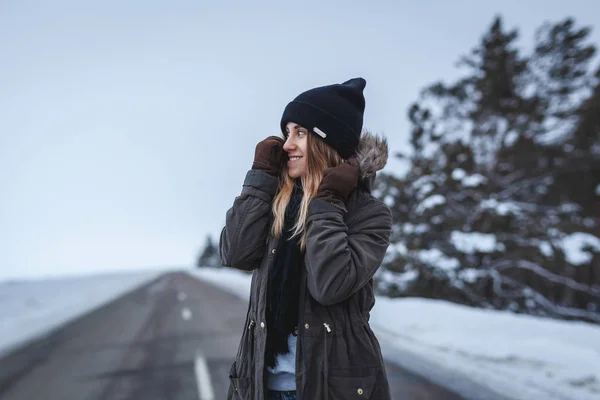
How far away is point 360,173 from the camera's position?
1.55m

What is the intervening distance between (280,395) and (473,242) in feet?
38.4

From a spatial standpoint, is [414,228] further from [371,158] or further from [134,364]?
[371,158]

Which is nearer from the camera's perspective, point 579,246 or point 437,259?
point 579,246

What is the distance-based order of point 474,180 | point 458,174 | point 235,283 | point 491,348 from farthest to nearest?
1. point 235,283
2. point 458,174
3. point 474,180
4. point 491,348

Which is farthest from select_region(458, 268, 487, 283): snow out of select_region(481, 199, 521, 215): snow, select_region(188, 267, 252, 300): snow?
select_region(188, 267, 252, 300): snow

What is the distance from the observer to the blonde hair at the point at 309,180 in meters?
1.58

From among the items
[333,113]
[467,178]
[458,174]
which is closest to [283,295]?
[333,113]

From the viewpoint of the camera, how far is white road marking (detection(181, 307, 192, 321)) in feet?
32.4

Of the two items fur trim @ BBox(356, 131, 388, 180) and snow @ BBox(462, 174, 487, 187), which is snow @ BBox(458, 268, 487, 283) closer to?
snow @ BBox(462, 174, 487, 187)

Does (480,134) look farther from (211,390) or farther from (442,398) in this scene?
(211,390)

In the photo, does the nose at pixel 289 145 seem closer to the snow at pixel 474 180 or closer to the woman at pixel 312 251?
the woman at pixel 312 251

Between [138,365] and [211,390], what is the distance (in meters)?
1.65

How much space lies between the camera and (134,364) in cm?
548

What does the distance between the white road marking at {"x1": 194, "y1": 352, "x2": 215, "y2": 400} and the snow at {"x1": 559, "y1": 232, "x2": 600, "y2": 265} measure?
34.0 ft
